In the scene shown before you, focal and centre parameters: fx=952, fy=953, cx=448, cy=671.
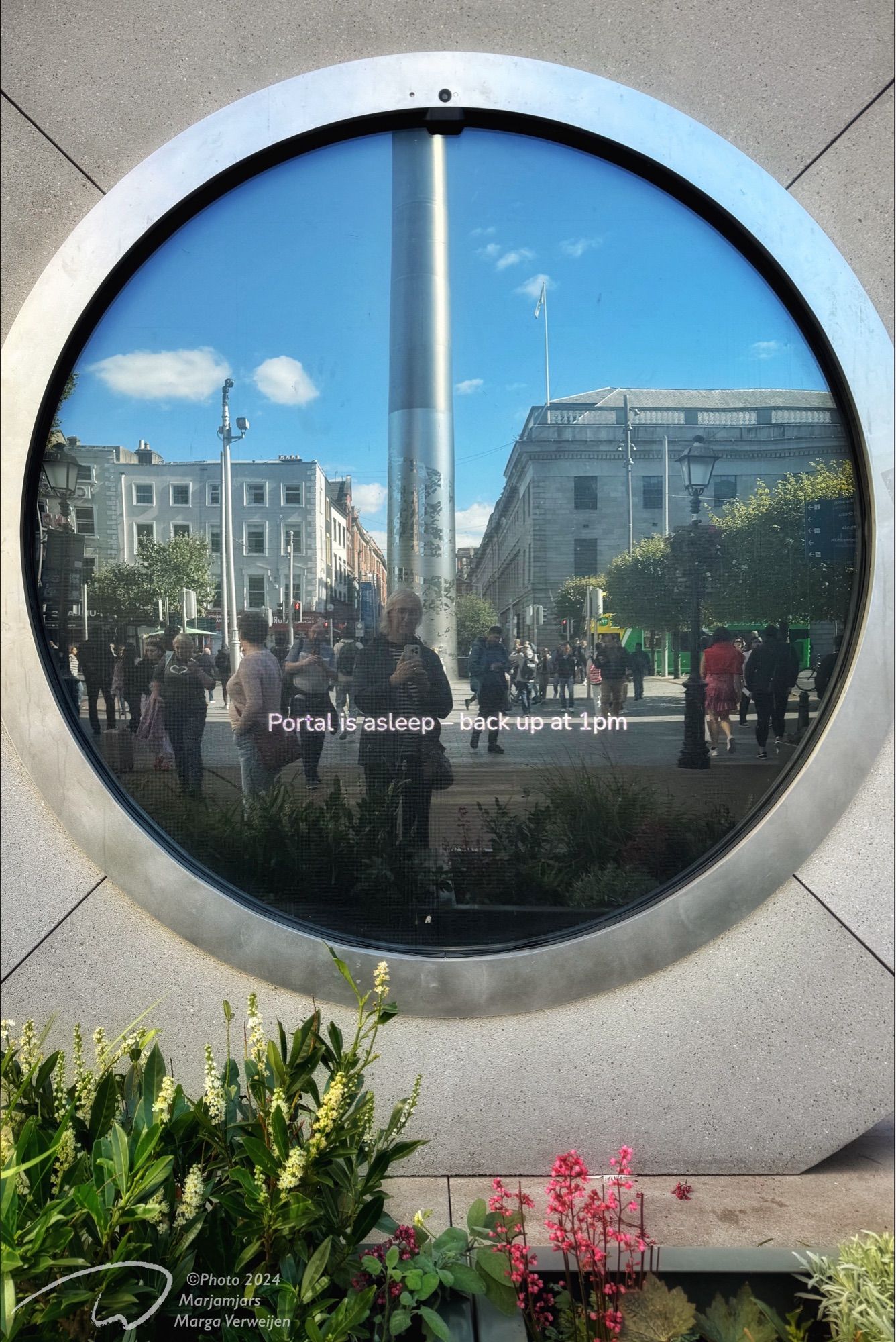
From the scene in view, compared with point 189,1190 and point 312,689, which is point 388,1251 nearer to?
point 189,1190

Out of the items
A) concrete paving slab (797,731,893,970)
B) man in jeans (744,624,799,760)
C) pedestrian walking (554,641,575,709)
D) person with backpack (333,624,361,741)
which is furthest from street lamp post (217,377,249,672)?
concrete paving slab (797,731,893,970)

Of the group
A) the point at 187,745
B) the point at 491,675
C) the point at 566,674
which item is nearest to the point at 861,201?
the point at 566,674

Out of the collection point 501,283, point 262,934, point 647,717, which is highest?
point 501,283

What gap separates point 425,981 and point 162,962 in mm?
907

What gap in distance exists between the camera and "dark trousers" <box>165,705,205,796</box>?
3.31 meters

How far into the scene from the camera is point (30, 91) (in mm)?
3215

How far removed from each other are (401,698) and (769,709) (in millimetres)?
1259

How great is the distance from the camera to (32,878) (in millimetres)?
3291

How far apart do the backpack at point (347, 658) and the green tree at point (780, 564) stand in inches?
48.0

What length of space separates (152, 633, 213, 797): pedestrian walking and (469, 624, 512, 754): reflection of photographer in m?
0.93

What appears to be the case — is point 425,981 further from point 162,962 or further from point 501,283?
point 501,283

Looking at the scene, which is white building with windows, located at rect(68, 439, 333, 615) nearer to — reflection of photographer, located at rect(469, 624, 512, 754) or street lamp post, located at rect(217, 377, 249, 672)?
street lamp post, located at rect(217, 377, 249, 672)

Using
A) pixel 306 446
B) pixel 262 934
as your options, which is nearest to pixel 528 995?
pixel 262 934

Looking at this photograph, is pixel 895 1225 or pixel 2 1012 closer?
pixel 895 1225
